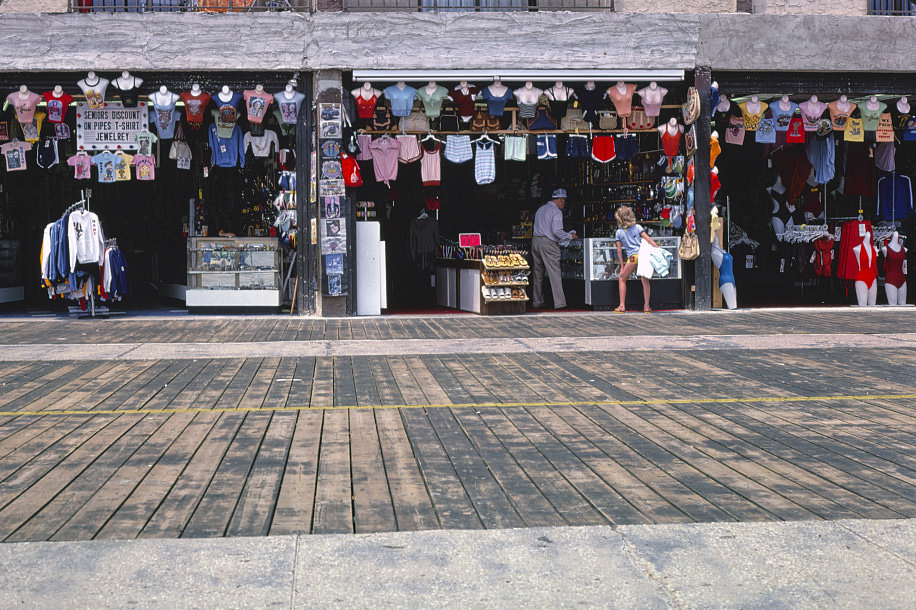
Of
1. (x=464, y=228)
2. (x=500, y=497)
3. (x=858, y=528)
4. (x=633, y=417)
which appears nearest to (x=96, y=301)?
(x=464, y=228)

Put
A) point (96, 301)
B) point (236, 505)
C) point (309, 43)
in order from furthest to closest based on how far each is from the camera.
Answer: point (96, 301)
point (309, 43)
point (236, 505)

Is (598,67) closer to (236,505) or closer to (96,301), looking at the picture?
(96,301)

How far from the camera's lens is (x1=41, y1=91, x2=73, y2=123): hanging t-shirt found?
1509cm

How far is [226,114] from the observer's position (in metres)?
15.6

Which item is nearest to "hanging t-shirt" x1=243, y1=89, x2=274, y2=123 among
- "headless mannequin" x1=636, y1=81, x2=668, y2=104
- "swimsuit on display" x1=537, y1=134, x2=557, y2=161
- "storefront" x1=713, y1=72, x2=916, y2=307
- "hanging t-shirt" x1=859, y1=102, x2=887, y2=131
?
"swimsuit on display" x1=537, y1=134, x2=557, y2=161

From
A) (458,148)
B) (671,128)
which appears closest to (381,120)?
(458,148)

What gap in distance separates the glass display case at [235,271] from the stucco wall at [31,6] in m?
4.11

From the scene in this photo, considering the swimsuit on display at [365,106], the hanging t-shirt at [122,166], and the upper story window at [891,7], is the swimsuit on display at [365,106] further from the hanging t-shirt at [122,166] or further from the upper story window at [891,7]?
the upper story window at [891,7]

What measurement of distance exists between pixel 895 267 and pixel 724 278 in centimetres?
316

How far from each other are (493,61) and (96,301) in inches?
310

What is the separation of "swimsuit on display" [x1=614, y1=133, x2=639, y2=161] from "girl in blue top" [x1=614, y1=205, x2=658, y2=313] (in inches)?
51.9

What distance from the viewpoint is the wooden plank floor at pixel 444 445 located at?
4781 millimetres

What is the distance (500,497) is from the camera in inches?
198

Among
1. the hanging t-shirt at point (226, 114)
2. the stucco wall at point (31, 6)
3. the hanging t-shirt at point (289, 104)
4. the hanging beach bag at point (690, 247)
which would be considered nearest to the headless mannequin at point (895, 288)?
the hanging beach bag at point (690, 247)
